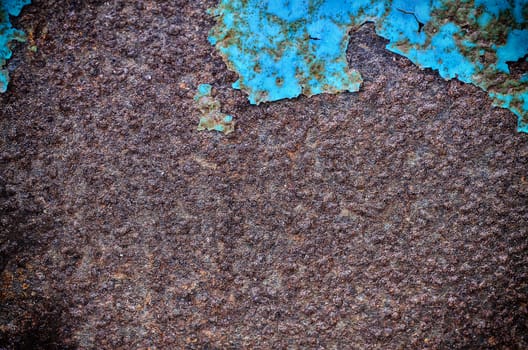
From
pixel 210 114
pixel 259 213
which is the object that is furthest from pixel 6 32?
pixel 259 213

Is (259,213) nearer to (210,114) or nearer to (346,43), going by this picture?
(210,114)

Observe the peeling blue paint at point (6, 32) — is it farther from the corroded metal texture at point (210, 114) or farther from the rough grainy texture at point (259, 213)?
the corroded metal texture at point (210, 114)

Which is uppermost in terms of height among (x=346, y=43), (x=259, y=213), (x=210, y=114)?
(x=346, y=43)

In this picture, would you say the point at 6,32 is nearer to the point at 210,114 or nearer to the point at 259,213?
the point at 210,114

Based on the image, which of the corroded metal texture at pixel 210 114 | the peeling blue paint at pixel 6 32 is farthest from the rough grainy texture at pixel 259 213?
the peeling blue paint at pixel 6 32

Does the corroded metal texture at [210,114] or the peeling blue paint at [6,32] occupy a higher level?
the peeling blue paint at [6,32]

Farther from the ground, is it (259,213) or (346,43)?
(346,43)

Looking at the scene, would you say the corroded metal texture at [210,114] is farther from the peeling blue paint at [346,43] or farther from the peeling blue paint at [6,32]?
the peeling blue paint at [6,32]

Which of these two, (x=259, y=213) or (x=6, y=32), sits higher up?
(x=6, y=32)
